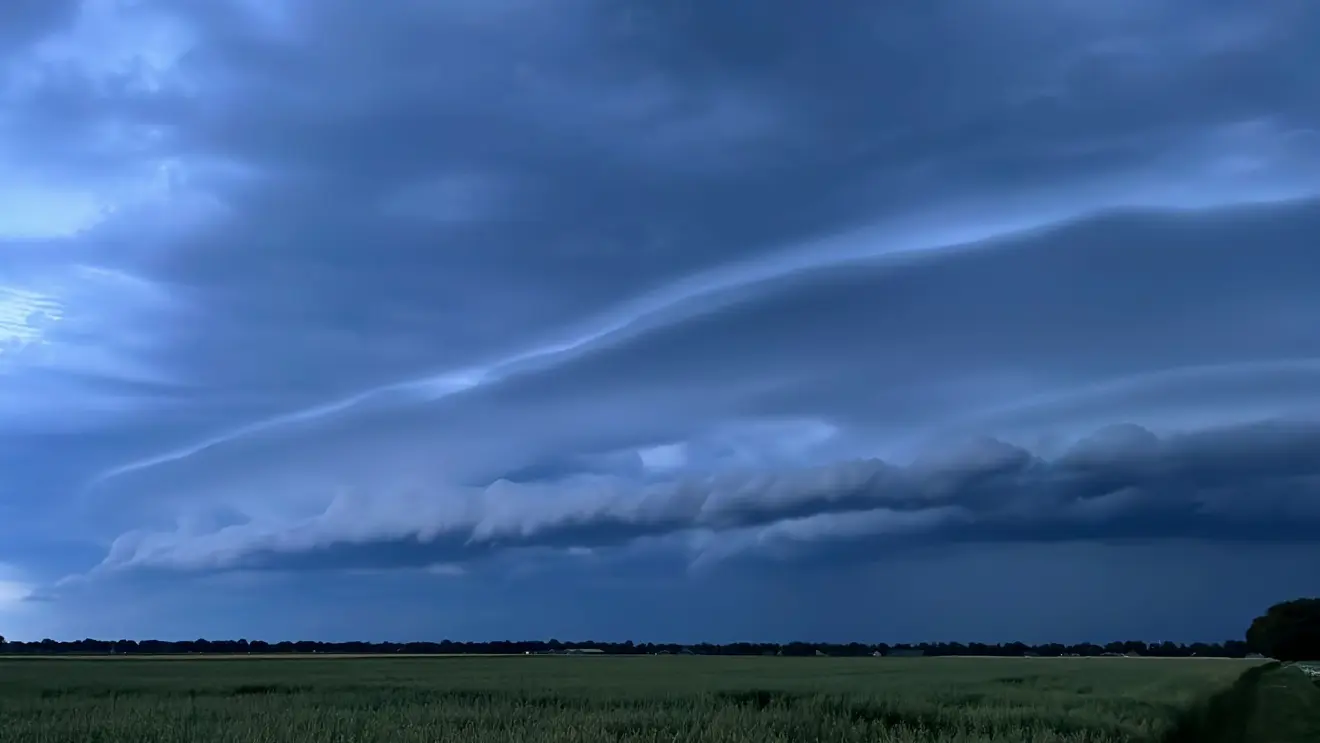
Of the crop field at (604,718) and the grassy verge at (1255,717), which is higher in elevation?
A: the crop field at (604,718)

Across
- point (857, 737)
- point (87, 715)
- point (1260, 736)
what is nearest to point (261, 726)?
point (87, 715)

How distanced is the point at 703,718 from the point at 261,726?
7172 millimetres

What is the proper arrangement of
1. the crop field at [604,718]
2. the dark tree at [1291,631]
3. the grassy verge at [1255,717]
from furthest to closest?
the dark tree at [1291,631] → the grassy verge at [1255,717] → the crop field at [604,718]

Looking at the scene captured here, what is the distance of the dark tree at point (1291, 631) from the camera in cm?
10819

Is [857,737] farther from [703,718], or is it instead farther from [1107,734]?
[1107,734]

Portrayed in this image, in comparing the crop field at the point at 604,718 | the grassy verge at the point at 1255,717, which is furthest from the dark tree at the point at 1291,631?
the crop field at the point at 604,718

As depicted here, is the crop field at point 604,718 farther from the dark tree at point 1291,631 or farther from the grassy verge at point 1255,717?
the dark tree at point 1291,631

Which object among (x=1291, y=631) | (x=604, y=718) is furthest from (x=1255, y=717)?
(x=1291, y=631)

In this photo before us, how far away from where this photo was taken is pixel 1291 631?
110 metres

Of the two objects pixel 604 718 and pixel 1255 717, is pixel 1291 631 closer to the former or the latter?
pixel 1255 717

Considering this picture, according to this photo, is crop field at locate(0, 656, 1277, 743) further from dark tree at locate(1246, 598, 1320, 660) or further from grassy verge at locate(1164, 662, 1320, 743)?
dark tree at locate(1246, 598, 1320, 660)

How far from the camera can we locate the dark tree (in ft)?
355

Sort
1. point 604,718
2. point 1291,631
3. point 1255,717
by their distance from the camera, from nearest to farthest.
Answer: point 604,718 → point 1255,717 → point 1291,631

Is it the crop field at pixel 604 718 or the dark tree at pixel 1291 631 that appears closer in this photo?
the crop field at pixel 604 718
